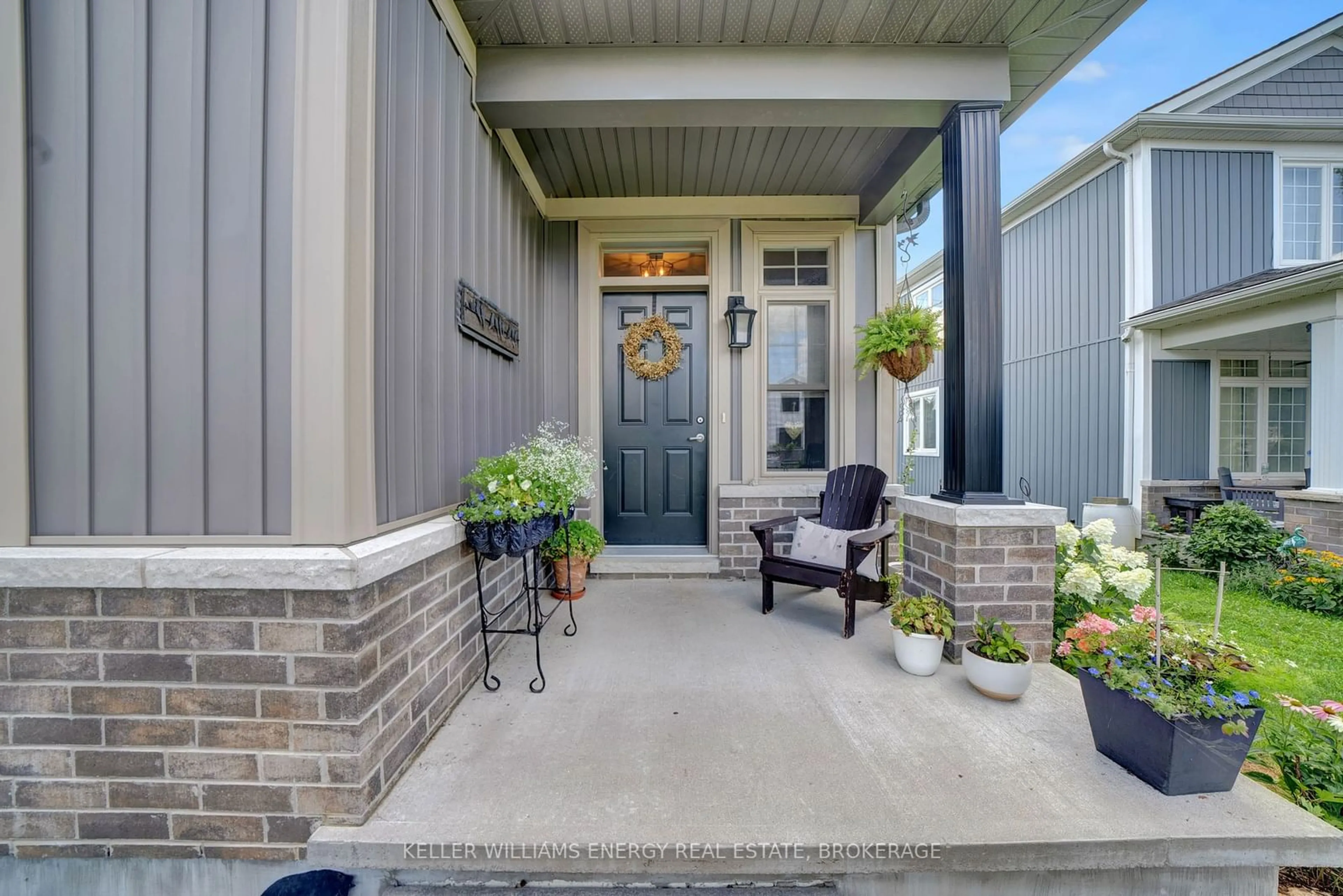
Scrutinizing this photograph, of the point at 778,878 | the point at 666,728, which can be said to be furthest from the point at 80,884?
the point at 778,878

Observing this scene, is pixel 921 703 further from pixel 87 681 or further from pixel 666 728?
pixel 87 681

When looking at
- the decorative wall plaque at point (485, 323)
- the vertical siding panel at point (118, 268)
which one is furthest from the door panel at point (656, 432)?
the vertical siding panel at point (118, 268)

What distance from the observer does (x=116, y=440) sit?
1324 mm

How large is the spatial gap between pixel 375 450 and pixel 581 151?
7.84ft

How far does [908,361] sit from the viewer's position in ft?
10.2

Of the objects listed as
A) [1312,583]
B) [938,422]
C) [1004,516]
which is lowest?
[1312,583]

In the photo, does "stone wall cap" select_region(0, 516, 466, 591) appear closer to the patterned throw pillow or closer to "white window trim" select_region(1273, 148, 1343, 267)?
the patterned throw pillow

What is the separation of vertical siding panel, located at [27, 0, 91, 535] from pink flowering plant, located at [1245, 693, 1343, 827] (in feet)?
11.8

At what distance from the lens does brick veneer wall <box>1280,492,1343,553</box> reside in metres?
3.77

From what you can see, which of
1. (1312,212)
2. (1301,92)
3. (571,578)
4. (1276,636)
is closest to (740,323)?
(571,578)

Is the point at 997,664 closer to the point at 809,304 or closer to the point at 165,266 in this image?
the point at 809,304

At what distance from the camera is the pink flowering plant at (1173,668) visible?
52.9 inches

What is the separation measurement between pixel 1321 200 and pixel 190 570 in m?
10.0

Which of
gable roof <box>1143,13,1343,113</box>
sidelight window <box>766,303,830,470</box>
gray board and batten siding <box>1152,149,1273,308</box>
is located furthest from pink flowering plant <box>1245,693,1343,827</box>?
gable roof <box>1143,13,1343,113</box>
